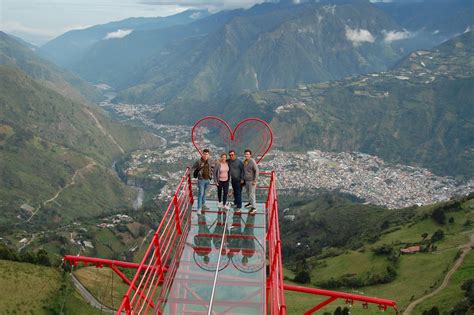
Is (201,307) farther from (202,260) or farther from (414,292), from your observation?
(414,292)

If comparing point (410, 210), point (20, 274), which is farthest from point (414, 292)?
point (410, 210)

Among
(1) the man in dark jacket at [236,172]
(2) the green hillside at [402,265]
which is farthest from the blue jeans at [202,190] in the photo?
(2) the green hillside at [402,265]

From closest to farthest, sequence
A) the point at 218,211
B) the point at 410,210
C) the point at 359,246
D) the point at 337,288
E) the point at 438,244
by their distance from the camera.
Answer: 1. the point at 218,211
2. the point at 337,288
3. the point at 438,244
4. the point at 359,246
5. the point at 410,210

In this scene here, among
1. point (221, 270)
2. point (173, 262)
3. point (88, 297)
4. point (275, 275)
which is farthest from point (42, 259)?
point (275, 275)

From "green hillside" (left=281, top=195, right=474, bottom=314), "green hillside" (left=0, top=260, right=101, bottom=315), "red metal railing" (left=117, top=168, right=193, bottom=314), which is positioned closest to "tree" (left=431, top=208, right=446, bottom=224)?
"green hillside" (left=281, top=195, right=474, bottom=314)

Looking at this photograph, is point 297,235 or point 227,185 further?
point 297,235
